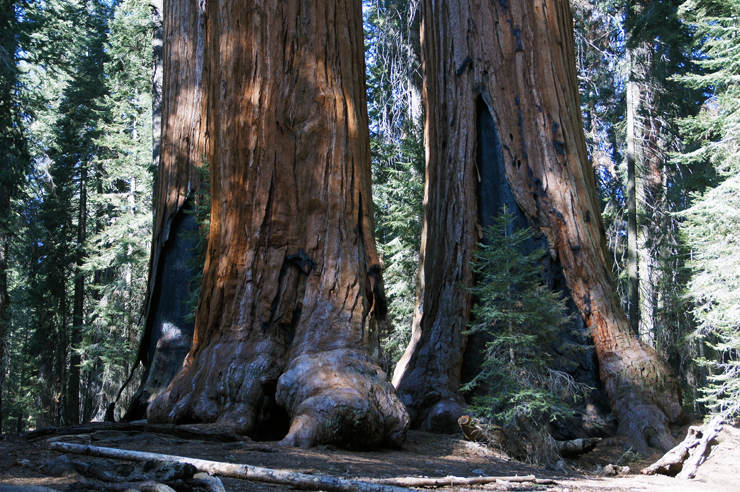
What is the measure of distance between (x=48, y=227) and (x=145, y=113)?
6.01 meters

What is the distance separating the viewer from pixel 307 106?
19.4ft

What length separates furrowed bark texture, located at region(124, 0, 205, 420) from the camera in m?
8.52

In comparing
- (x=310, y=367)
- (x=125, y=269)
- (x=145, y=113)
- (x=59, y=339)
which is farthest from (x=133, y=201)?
(x=310, y=367)

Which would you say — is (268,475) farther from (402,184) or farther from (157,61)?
(157,61)

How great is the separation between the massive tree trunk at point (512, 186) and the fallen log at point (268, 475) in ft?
13.6

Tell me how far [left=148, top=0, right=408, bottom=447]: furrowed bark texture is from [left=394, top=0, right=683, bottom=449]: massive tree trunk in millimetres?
2218

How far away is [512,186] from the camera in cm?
791

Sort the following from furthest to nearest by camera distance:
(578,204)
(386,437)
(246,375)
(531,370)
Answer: (578,204) < (531,370) < (246,375) < (386,437)

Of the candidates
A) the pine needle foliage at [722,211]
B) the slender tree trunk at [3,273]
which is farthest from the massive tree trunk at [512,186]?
the slender tree trunk at [3,273]

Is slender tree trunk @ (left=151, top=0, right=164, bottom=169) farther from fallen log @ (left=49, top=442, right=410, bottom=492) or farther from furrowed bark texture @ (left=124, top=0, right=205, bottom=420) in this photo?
fallen log @ (left=49, top=442, right=410, bottom=492)

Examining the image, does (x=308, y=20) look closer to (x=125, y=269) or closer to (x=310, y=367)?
(x=310, y=367)

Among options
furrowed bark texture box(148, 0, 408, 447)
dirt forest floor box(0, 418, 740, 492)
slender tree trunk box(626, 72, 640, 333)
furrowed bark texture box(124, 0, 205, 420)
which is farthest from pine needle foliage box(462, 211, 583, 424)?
slender tree trunk box(626, 72, 640, 333)

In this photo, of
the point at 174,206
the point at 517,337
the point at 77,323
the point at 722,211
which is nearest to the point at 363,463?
the point at 517,337

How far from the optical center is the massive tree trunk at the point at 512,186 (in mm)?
6980
